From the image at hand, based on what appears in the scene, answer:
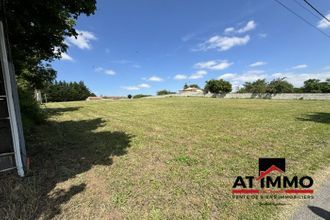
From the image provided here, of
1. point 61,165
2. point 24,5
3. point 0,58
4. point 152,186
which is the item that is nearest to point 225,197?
point 152,186

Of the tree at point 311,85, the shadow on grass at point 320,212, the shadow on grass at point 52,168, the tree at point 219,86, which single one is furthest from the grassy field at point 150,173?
the tree at point 311,85

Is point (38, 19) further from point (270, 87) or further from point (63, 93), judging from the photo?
point (63, 93)

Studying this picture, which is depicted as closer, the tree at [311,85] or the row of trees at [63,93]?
the tree at [311,85]

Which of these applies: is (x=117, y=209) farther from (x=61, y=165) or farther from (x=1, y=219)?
(x=61, y=165)

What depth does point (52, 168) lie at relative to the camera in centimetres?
365

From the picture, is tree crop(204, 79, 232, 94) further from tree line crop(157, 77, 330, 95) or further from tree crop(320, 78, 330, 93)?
tree crop(320, 78, 330, 93)

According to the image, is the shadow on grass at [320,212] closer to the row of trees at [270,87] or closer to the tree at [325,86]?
the row of trees at [270,87]

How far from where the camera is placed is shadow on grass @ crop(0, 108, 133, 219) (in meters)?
2.46

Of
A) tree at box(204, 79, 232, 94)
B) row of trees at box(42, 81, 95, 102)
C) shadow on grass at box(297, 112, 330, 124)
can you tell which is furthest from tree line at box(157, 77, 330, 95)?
row of trees at box(42, 81, 95, 102)

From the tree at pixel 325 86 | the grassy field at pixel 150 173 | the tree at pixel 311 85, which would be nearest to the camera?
the grassy field at pixel 150 173

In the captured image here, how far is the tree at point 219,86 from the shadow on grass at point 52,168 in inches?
1751

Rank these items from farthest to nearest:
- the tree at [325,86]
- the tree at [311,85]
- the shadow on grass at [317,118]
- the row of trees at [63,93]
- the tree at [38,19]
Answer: the row of trees at [63,93]
the tree at [311,85]
the tree at [325,86]
the shadow on grass at [317,118]
the tree at [38,19]

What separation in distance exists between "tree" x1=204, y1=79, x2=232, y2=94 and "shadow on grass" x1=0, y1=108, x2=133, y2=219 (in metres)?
44.5

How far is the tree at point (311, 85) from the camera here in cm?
4808
